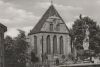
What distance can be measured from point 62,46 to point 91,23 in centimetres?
1953

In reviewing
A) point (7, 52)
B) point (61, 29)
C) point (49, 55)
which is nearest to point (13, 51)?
point (7, 52)

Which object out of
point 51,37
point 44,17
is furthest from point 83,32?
point 44,17

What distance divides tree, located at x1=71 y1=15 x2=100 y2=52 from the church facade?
16.7m

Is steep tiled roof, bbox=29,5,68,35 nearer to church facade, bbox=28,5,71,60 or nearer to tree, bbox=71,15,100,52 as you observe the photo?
church facade, bbox=28,5,71,60

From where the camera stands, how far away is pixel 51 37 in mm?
80625

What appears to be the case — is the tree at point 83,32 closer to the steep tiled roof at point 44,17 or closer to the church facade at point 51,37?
the church facade at point 51,37

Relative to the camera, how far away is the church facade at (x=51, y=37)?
79.8 metres

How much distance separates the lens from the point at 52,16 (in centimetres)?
8188

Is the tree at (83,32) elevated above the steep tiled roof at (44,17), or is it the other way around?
the steep tiled roof at (44,17)

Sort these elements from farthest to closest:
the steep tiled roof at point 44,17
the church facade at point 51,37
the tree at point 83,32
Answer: the steep tiled roof at point 44,17 < the church facade at point 51,37 < the tree at point 83,32

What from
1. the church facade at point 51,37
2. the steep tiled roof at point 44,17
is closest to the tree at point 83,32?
the church facade at point 51,37

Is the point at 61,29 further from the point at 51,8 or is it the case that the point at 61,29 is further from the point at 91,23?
the point at 91,23

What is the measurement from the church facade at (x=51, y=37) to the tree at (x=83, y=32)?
16716 mm

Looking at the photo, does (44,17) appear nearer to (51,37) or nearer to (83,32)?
(51,37)
